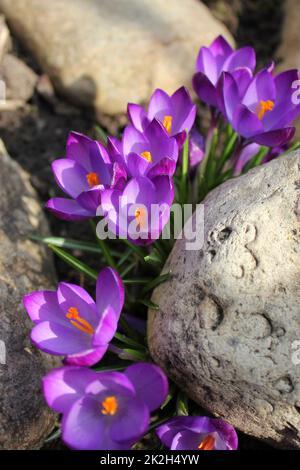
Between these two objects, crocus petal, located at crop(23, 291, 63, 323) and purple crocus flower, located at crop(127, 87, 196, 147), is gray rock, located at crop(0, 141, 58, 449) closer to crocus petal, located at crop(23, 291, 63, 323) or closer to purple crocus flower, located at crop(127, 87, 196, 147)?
crocus petal, located at crop(23, 291, 63, 323)

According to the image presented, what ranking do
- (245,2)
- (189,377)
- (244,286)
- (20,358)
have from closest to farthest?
(244,286) < (189,377) < (20,358) < (245,2)

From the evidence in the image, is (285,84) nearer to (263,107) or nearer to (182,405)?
(263,107)

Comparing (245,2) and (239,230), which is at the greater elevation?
(245,2)

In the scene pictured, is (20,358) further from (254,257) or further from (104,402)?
(254,257)

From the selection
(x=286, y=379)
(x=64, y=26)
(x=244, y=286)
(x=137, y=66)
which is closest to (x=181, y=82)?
(x=137, y=66)

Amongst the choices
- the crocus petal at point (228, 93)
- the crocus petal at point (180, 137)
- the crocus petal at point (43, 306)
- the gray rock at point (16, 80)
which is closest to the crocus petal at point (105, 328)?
the crocus petal at point (43, 306)

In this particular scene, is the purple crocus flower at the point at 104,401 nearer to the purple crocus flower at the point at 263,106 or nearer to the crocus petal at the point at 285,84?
the purple crocus flower at the point at 263,106
